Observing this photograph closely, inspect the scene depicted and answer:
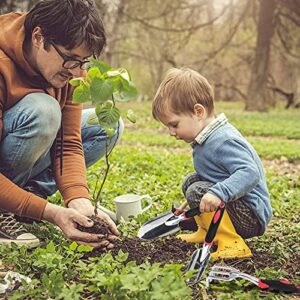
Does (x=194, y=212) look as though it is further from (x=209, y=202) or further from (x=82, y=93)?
(x=82, y=93)

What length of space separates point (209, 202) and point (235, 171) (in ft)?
0.70

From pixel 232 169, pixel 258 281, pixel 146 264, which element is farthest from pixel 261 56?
pixel 146 264

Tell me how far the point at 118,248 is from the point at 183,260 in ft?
1.00

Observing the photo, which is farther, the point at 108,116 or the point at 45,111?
the point at 45,111

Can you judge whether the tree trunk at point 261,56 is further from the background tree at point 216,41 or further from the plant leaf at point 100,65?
the plant leaf at point 100,65

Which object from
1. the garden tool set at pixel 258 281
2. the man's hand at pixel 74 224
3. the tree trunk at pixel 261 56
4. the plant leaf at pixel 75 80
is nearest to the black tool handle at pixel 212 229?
the garden tool set at pixel 258 281

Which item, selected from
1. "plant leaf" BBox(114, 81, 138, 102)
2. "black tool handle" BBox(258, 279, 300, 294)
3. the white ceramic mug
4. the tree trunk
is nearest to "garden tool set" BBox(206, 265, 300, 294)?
"black tool handle" BBox(258, 279, 300, 294)

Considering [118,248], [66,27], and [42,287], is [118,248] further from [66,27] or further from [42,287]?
[66,27]

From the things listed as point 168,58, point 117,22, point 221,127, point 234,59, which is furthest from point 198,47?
point 221,127

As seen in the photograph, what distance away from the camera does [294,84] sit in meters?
22.0

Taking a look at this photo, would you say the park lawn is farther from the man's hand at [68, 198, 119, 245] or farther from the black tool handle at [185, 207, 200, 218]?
the black tool handle at [185, 207, 200, 218]

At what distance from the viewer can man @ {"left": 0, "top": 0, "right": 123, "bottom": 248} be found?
2326 millimetres

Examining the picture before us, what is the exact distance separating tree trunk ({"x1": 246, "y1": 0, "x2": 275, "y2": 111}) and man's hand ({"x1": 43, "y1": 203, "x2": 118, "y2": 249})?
13071 mm

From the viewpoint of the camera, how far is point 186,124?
8.40ft
